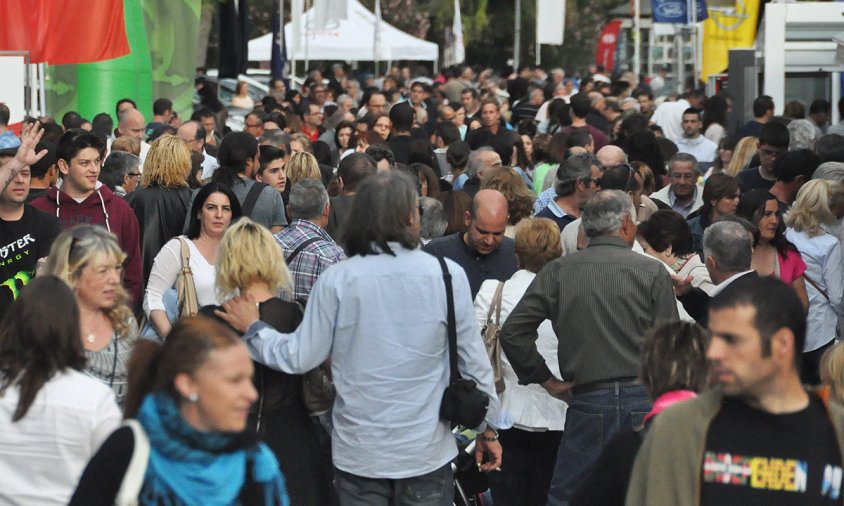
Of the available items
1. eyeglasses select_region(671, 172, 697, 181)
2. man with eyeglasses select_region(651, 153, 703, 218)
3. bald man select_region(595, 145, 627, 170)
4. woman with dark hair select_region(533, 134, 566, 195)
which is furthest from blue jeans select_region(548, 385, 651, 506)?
woman with dark hair select_region(533, 134, 566, 195)

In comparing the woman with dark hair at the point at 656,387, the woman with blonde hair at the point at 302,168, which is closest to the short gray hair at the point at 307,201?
the woman with blonde hair at the point at 302,168

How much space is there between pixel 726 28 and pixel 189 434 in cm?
1934

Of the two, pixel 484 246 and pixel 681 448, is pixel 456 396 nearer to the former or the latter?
pixel 681 448

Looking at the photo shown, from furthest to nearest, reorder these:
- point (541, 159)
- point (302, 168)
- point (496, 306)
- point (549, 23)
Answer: point (549, 23), point (541, 159), point (302, 168), point (496, 306)

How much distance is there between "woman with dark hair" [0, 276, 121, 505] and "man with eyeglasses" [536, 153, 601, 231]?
508 centimetres

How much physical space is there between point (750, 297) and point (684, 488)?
50 cm

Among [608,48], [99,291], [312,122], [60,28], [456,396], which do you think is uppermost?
[608,48]

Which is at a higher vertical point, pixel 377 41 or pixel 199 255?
pixel 377 41

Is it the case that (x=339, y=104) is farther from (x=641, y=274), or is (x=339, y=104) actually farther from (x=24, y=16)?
(x=641, y=274)

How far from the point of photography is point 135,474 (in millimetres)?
3648

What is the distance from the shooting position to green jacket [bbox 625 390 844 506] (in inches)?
140

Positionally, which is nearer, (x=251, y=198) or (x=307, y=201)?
(x=307, y=201)

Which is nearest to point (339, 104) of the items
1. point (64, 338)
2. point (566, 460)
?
point (566, 460)

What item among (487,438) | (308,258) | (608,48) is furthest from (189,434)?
(608,48)
